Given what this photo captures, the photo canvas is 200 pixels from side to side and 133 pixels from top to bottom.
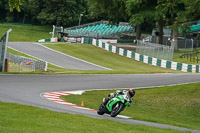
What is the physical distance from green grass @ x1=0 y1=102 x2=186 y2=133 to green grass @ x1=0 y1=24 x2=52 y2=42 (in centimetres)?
6653

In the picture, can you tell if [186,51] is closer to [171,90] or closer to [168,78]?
[168,78]

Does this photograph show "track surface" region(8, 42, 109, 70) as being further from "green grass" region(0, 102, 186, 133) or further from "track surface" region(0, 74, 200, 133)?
"green grass" region(0, 102, 186, 133)

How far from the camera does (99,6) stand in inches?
2685

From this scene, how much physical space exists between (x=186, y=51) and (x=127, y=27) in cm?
2682

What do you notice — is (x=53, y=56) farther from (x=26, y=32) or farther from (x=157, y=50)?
(x=26, y=32)

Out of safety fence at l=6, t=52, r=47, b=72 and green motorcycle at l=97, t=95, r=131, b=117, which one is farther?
safety fence at l=6, t=52, r=47, b=72

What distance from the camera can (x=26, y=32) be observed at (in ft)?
286

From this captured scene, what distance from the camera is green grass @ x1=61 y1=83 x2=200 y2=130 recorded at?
21.1 m

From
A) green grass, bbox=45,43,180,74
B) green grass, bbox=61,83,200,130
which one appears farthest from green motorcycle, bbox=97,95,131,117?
green grass, bbox=45,43,180,74

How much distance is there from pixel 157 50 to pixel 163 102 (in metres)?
27.3

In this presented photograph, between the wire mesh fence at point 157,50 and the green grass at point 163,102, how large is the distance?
22035 mm

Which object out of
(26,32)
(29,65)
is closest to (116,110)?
(29,65)

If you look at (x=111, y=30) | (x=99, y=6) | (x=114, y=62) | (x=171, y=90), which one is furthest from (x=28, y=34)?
(x=171, y=90)

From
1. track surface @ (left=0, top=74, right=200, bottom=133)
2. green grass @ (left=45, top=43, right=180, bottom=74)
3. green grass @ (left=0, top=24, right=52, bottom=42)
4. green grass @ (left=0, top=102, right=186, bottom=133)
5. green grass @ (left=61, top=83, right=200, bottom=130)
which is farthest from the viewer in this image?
green grass @ (left=0, top=24, right=52, bottom=42)
